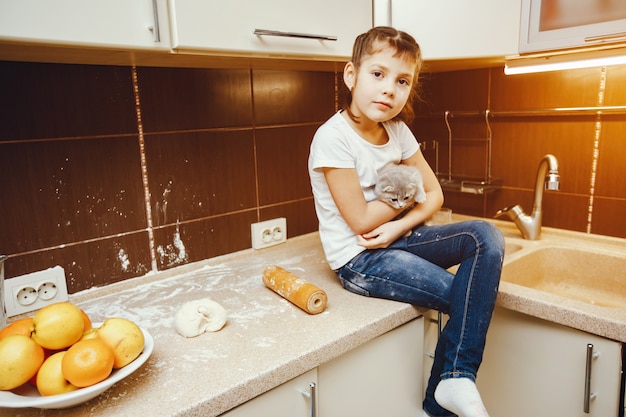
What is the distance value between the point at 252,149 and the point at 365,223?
483 millimetres

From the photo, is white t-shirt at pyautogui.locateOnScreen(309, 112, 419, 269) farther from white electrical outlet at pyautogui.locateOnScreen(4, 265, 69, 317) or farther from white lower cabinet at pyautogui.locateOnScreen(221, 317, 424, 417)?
white electrical outlet at pyautogui.locateOnScreen(4, 265, 69, 317)

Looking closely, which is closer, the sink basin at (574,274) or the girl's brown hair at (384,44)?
the girl's brown hair at (384,44)

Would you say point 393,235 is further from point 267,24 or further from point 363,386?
point 267,24

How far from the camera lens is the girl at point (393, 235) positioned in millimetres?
1023

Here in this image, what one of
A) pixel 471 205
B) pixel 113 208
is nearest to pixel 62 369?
pixel 113 208

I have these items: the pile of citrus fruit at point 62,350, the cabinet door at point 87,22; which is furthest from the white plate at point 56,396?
the cabinet door at point 87,22

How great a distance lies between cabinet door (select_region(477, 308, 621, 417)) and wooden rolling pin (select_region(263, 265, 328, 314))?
464 mm

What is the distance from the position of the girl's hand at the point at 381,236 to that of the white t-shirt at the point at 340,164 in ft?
0.07

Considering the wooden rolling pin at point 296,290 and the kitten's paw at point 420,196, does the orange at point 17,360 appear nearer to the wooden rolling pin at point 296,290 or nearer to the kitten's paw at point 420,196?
the wooden rolling pin at point 296,290

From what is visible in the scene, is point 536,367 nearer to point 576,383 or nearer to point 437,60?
A: point 576,383

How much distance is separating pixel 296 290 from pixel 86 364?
47 centimetres

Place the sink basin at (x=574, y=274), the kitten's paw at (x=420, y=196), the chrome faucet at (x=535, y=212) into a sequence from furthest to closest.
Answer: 1. the chrome faucet at (x=535, y=212)
2. the sink basin at (x=574, y=274)
3. the kitten's paw at (x=420, y=196)

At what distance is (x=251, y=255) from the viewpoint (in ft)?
4.83

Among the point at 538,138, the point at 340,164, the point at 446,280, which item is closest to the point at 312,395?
the point at 446,280
